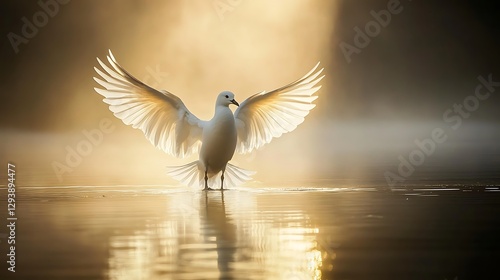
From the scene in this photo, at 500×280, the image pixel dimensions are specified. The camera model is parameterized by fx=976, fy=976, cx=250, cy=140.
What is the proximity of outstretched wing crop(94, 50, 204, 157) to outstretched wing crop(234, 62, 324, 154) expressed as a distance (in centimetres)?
62

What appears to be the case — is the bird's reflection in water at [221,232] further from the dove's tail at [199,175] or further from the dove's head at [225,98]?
the dove's tail at [199,175]

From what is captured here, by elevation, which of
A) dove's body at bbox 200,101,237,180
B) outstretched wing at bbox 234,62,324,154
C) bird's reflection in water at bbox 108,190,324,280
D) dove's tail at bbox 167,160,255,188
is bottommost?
bird's reflection in water at bbox 108,190,324,280

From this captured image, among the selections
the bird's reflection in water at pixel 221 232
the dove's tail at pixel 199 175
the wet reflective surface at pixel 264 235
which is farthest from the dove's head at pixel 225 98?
the bird's reflection in water at pixel 221 232

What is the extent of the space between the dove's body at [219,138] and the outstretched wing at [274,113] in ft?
2.45

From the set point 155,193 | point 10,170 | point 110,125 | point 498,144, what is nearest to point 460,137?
point 498,144

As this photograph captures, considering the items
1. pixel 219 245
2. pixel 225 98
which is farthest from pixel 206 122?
pixel 219 245

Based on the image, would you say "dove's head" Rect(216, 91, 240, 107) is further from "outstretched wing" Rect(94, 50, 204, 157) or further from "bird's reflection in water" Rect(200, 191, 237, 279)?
"bird's reflection in water" Rect(200, 191, 237, 279)

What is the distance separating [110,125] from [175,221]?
24.0 m

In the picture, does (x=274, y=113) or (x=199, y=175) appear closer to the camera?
(x=199, y=175)

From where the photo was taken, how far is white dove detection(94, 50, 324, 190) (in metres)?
10.7

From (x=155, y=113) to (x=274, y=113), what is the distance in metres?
1.49

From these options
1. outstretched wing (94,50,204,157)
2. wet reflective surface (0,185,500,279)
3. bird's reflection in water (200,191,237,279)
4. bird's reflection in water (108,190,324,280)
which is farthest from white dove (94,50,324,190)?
bird's reflection in water (108,190,324,280)

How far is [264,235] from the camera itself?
622 centimetres

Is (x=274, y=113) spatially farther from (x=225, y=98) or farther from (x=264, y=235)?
(x=264, y=235)
